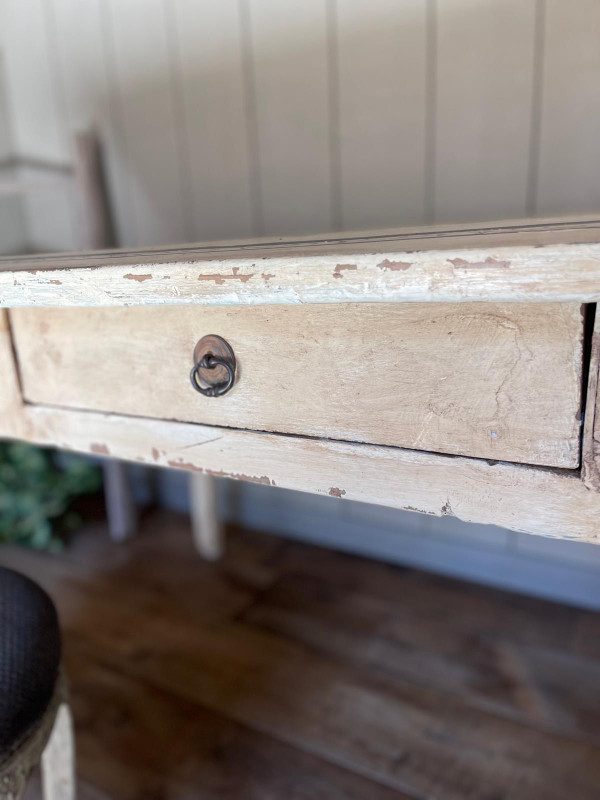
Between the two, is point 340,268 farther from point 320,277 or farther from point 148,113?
point 148,113

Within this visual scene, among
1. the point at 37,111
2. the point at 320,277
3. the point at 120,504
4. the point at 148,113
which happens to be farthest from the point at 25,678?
the point at 37,111

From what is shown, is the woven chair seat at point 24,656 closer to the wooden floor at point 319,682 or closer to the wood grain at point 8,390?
the wood grain at point 8,390

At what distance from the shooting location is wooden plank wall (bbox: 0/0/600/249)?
2.96 feet

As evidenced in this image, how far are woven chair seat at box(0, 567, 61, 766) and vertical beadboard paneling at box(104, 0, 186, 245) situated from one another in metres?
0.89

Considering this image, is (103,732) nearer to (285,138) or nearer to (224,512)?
(224,512)

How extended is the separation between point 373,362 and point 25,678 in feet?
1.25

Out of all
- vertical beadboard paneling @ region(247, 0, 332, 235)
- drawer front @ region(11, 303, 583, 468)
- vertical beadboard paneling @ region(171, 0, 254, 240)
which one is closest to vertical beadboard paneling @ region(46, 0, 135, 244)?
vertical beadboard paneling @ region(171, 0, 254, 240)

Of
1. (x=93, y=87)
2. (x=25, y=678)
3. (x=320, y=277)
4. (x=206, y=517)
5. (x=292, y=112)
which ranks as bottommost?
(x=206, y=517)

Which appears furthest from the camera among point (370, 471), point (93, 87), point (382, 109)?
point (93, 87)

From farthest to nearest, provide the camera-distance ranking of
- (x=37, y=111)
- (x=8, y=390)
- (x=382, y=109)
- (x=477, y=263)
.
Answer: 1. (x=37, y=111)
2. (x=382, y=109)
3. (x=8, y=390)
4. (x=477, y=263)

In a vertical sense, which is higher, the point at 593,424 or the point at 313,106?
the point at 313,106

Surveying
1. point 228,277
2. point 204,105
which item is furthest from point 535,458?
point 204,105

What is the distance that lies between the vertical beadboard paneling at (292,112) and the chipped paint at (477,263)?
2.77 ft

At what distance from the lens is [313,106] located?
106 cm
